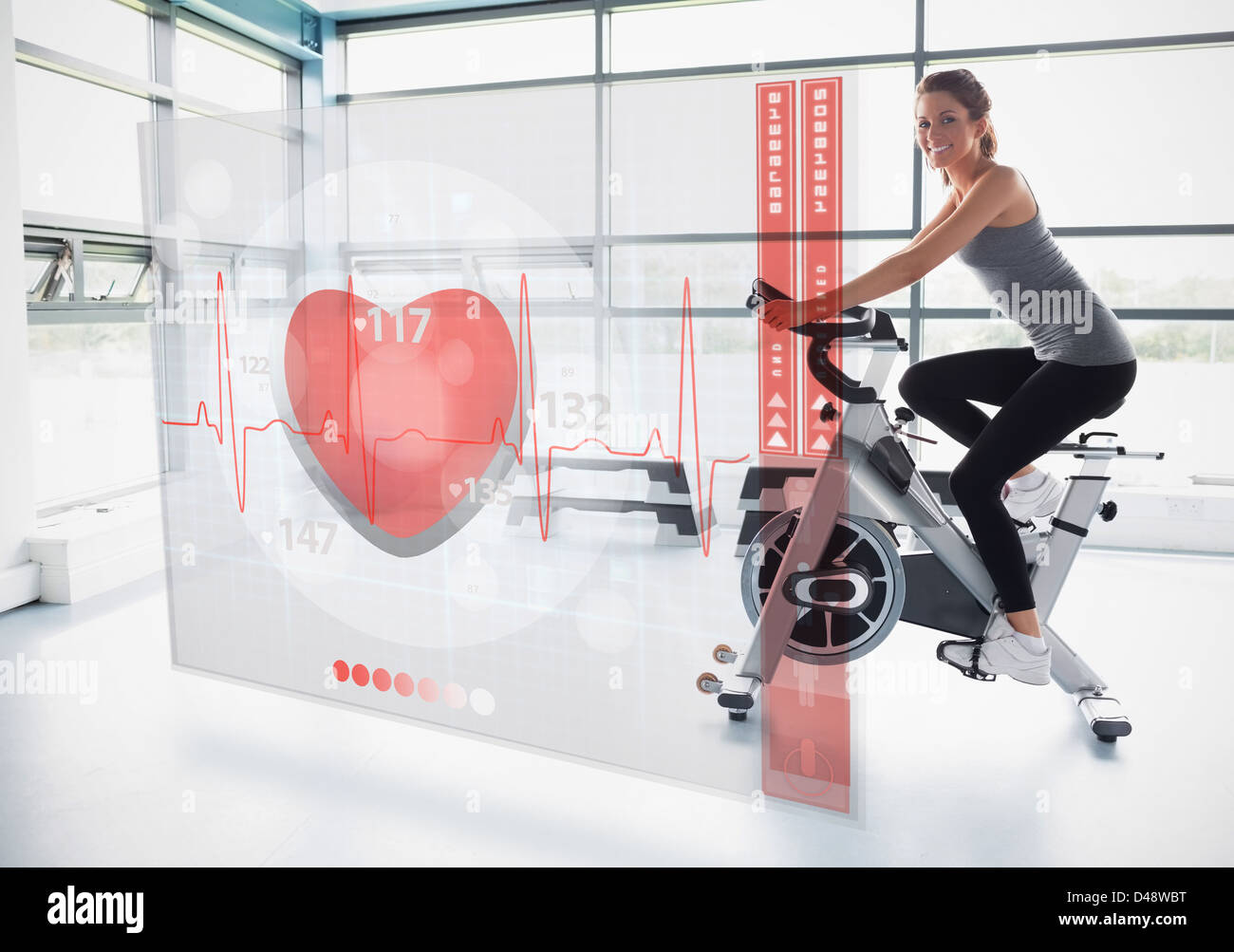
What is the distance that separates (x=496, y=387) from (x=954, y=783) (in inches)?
49.7

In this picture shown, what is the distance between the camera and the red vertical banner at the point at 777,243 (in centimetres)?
163

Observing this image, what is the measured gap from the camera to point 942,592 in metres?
2.15

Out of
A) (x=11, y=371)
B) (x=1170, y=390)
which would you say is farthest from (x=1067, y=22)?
(x=11, y=371)

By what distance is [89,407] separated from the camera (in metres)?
3.62

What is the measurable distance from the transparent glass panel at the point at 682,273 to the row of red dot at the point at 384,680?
37.0 inches

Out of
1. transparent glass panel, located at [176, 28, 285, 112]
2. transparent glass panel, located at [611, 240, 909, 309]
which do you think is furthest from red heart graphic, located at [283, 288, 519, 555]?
transparent glass panel, located at [176, 28, 285, 112]

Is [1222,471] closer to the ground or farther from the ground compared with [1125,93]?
closer to the ground

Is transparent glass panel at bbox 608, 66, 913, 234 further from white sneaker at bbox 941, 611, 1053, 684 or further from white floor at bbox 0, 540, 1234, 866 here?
white floor at bbox 0, 540, 1234, 866

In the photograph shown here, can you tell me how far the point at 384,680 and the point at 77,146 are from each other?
8.79 ft

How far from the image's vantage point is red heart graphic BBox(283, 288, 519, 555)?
1860mm

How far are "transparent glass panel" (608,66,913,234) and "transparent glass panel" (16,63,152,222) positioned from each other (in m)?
2.18

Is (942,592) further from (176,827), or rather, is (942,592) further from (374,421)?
(176,827)

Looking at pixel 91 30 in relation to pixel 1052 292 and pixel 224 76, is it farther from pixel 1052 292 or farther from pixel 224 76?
pixel 1052 292
